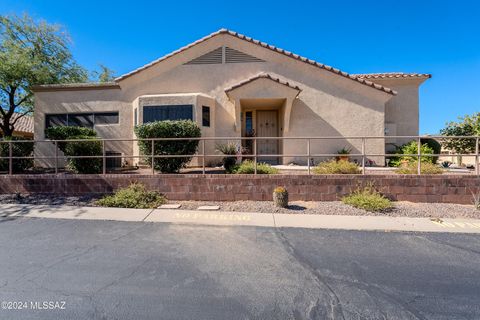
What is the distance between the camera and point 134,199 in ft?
23.1

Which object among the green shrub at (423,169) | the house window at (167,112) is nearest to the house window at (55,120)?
the house window at (167,112)

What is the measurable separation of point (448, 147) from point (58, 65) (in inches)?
941

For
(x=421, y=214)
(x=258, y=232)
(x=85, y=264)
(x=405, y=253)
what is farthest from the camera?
(x=421, y=214)

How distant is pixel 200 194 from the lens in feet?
25.0

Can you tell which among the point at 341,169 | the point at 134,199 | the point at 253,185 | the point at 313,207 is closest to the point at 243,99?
the point at 253,185

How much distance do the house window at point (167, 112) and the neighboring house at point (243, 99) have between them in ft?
0.16

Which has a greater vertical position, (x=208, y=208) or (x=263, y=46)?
(x=263, y=46)

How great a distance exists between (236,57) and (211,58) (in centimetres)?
132

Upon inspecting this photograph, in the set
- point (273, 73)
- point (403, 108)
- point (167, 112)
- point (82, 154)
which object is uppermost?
point (273, 73)

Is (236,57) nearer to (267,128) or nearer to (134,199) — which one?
(267,128)

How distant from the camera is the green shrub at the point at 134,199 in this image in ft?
22.8

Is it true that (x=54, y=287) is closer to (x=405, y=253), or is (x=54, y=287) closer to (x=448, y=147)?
(x=405, y=253)

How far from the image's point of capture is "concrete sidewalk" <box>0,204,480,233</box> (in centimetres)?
532

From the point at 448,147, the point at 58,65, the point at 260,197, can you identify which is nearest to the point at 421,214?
the point at 260,197
